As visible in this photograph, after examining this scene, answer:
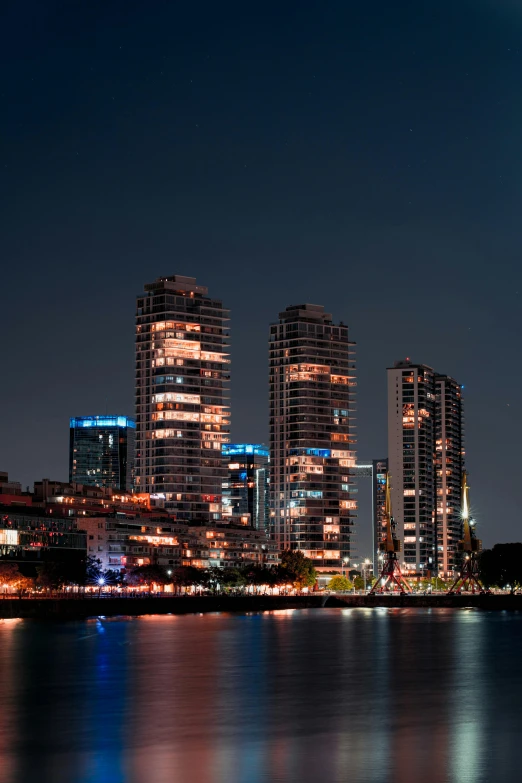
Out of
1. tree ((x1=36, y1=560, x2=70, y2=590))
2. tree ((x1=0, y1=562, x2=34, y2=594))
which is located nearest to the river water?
tree ((x1=0, y1=562, x2=34, y2=594))

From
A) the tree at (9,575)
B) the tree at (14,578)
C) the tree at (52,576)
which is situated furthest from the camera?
the tree at (52,576)

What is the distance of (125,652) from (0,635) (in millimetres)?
25914

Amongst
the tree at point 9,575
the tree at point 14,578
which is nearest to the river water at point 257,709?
the tree at point 9,575

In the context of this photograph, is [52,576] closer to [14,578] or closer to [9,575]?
[14,578]

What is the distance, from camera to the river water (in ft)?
148

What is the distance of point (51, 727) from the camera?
189ft

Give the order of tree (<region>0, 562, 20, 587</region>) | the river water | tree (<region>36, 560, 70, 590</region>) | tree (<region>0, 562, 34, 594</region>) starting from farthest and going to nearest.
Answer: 1. tree (<region>36, 560, 70, 590</region>)
2. tree (<region>0, 562, 34, 594</region>)
3. tree (<region>0, 562, 20, 587</region>)
4. the river water

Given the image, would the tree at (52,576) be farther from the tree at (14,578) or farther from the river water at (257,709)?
the river water at (257,709)

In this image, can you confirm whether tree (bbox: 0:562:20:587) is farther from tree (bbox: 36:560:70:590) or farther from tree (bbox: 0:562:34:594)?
tree (bbox: 36:560:70:590)

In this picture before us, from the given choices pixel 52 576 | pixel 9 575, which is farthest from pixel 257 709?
pixel 52 576

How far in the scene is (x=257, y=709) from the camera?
6412 cm

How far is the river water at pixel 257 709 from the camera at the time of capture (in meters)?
45.2

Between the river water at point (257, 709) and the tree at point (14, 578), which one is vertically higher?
the tree at point (14, 578)

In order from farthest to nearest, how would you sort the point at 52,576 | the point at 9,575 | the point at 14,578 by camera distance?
the point at 52,576 → the point at 14,578 → the point at 9,575
